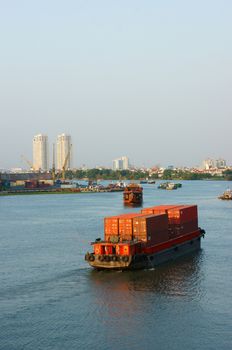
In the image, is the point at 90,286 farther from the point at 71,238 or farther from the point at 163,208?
the point at 71,238

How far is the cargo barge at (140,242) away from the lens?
116 ft

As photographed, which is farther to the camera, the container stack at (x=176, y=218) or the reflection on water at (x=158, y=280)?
the container stack at (x=176, y=218)

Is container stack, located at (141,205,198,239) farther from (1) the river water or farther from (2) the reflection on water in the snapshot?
(2) the reflection on water

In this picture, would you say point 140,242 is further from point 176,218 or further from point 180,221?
point 180,221

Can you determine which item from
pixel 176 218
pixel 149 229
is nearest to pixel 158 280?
pixel 149 229

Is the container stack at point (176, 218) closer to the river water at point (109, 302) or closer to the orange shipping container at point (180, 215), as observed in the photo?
the orange shipping container at point (180, 215)

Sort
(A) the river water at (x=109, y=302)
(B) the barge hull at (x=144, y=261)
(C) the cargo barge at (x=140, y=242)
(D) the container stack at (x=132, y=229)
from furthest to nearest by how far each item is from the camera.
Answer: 1. (D) the container stack at (x=132, y=229)
2. (C) the cargo barge at (x=140, y=242)
3. (B) the barge hull at (x=144, y=261)
4. (A) the river water at (x=109, y=302)

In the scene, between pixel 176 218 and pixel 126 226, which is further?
pixel 176 218

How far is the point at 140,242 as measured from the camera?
1437 inches

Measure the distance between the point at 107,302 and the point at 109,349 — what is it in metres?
Answer: 6.58

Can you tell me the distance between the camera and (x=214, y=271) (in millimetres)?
36281

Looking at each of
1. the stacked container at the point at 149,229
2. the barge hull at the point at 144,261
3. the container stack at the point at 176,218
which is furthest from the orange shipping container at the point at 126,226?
the container stack at the point at 176,218

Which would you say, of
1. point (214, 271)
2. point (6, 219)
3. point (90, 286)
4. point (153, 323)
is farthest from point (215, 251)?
point (6, 219)

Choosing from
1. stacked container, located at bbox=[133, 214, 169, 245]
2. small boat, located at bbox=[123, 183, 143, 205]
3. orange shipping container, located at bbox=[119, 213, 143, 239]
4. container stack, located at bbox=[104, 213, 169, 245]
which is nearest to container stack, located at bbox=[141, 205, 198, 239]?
stacked container, located at bbox=[133, 214, 169, 245]
